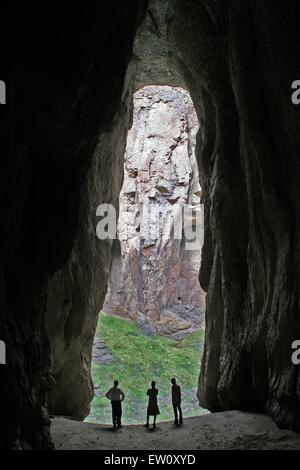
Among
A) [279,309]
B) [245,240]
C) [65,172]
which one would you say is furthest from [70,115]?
[245,240]

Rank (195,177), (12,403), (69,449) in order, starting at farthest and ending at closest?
(195,177)
(69,449)
(12,403)

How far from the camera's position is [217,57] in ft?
45.9

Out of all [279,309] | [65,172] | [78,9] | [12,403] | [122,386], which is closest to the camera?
[12,403]

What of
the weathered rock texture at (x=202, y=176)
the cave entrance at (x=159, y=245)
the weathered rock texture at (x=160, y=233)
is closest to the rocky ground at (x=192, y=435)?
the weathered rock texture at (x=202, y=176)

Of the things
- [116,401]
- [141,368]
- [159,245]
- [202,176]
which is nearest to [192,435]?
[116,401]

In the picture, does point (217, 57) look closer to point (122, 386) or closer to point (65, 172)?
point (65, 172)

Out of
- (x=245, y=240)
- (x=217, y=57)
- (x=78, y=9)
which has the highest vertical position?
(x=217, y=57)

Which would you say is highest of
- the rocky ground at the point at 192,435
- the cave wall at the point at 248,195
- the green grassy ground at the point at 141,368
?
the cave wall at the point at 248,195

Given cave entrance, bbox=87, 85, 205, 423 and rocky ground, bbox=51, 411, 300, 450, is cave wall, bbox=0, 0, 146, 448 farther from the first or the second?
cave entrance, bbox=87, 85, 205, 423

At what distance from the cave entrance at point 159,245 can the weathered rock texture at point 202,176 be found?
20819 millimetres

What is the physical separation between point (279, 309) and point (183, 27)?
356 inches

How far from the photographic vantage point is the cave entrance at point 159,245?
124ft

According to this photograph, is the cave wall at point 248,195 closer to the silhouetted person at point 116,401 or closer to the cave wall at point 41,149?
the cave wall at point 41,149

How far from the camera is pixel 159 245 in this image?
→ 4006cm
